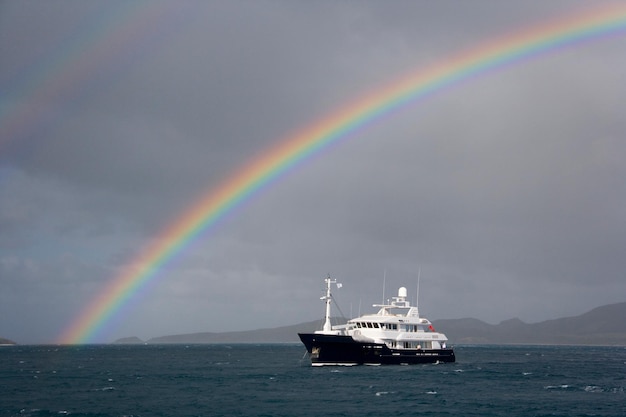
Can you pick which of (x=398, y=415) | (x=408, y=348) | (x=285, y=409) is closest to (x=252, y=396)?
(x=285, y=409)

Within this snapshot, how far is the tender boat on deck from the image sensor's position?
102 metres

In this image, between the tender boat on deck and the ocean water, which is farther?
the tender boat on deck

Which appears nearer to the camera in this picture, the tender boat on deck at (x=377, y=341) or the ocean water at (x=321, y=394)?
the ocean water at (x=321, y=394)

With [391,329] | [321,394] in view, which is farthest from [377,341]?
[321,394]

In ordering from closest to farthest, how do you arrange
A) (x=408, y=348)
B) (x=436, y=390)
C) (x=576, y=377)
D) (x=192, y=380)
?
1. (x=436, y=390)
2. (x=192, y=380)
3. (x=576, y=377)
4. (x=408, y=348)

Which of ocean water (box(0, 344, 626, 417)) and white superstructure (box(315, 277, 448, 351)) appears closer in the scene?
ocean water (box(0, 344, 626, 417))

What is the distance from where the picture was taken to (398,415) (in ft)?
187

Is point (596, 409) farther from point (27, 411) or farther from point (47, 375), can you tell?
point (47, 375)

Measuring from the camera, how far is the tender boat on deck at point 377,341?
102125 millimetres

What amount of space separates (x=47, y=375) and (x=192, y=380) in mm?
29350

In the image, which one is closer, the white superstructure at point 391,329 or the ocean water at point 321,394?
the ocean water at point 321,394

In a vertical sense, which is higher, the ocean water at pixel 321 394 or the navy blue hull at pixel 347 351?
the navy blue hull at pixel 347 351

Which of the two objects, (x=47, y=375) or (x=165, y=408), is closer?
(x=165, y=408)

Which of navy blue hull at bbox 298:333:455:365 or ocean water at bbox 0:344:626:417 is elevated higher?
navy blue hull at bbox 298:333:455:365
